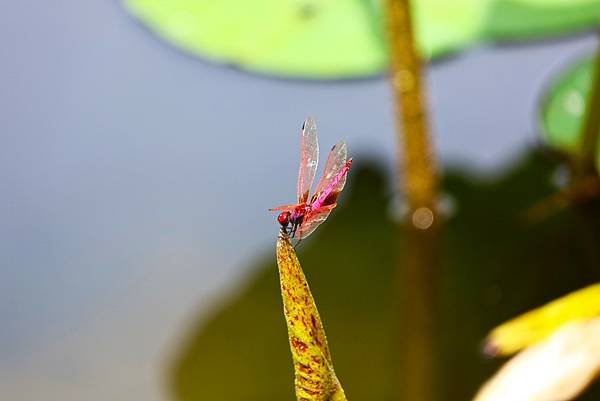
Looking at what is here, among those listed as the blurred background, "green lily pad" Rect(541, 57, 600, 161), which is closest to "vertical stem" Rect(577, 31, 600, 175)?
"green lily pad" Rect(541, 57, 600, 161)

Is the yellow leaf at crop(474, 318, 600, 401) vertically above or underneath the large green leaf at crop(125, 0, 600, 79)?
underneath

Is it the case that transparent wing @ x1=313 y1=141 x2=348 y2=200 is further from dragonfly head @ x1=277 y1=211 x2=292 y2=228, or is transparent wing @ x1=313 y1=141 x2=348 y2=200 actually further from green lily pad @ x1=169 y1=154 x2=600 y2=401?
green lily pad @ x1=169 y1=154 x2=600 y2=401

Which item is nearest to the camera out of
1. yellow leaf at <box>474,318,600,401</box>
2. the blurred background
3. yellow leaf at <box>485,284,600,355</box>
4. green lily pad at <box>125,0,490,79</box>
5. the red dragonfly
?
the red dragonfly

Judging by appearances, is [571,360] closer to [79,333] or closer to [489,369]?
[489,369]

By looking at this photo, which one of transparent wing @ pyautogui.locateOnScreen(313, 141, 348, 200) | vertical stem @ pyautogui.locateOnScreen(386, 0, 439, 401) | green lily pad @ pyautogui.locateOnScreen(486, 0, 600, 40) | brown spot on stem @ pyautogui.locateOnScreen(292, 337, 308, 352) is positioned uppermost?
green lily pad @ pyautogui.locateOnScreen(486, 0, 600, 40)

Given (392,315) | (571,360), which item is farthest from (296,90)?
(571,360)

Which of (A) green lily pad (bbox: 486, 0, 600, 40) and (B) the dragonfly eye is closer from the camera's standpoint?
(B) the dragonfly eye
